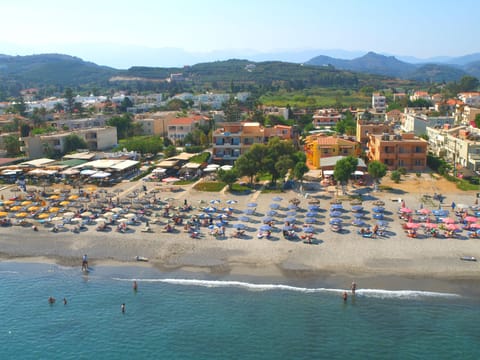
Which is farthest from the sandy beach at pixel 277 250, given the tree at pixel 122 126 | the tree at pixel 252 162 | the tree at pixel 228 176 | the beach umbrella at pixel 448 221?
the tree at pixel 122 126

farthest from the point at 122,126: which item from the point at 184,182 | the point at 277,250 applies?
the point at 277,250

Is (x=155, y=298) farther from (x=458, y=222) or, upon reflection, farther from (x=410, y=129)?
(x=410, y=129)

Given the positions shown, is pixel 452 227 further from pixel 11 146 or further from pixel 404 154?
pixel 11 146

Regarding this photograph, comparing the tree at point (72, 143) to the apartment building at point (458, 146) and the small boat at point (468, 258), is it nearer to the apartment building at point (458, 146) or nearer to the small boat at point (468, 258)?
the apartment building at point (458, 146)

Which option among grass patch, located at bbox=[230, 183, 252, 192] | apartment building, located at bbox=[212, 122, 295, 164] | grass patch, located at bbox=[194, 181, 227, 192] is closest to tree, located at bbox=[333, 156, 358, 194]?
grass patch, located at bbox=[230, 183, 252, 192]

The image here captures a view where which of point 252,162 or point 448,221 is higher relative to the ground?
point 252,162

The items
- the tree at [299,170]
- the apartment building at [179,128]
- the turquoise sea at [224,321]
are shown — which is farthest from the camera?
the apartment building at [179,128]
